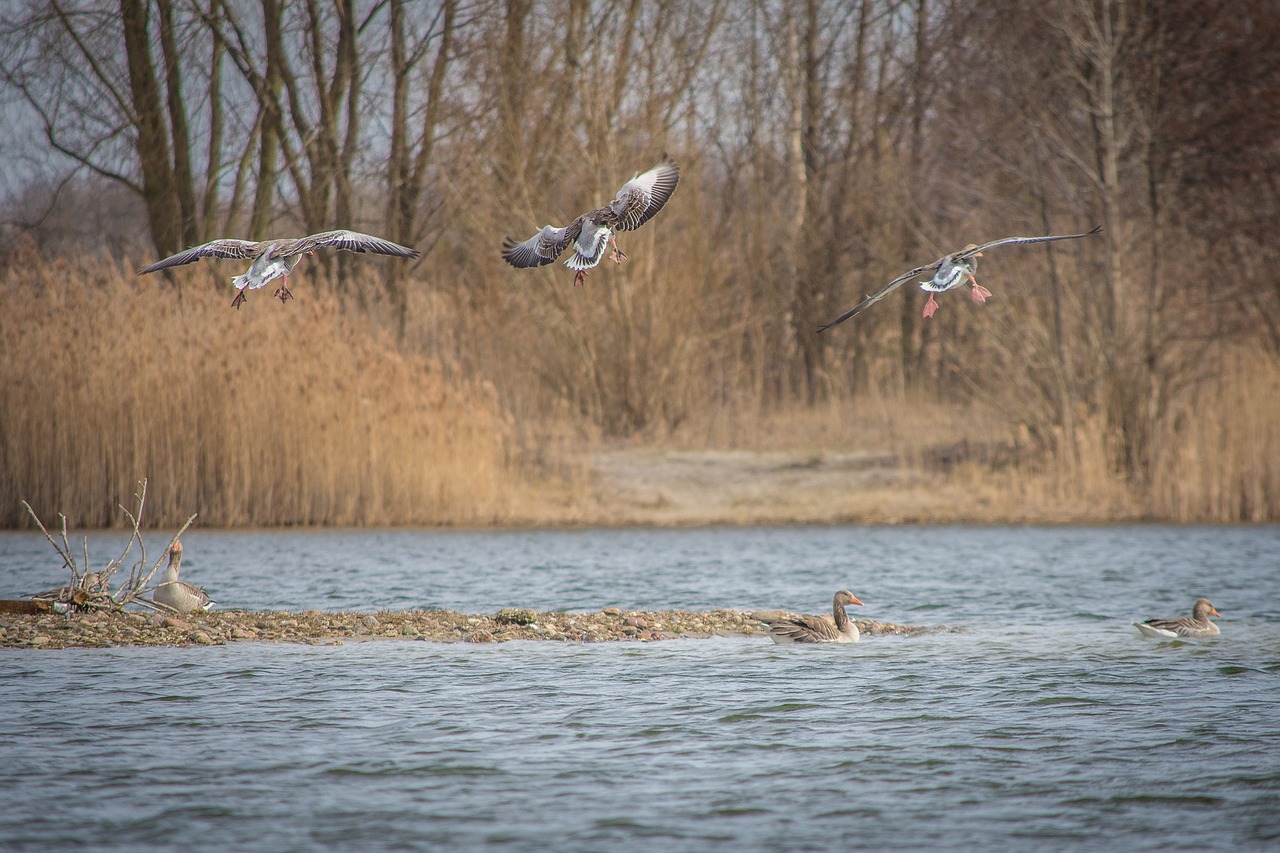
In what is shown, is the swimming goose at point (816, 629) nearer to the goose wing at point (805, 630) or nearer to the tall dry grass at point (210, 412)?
the goose wing at point (805, 630)

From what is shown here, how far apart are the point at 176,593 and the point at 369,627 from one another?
156 cm

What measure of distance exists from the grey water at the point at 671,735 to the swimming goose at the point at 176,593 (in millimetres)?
897

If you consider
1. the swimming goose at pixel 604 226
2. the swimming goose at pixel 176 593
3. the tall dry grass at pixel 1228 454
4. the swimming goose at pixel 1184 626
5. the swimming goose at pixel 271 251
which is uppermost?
the swimming goose at pixel 604 226

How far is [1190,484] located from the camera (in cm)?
1694

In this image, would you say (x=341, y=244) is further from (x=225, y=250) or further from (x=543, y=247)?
(x=543, y=247)

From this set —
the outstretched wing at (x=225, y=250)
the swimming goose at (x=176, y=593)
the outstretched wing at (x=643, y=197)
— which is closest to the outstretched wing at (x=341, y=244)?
the outstretched wing at (x=225, y=250)

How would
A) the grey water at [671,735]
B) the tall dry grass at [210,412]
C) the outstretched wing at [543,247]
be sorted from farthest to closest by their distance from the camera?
the tall dry grass at [210,412] → the outstretched wing at [543,247] → the grey water at [671,735]

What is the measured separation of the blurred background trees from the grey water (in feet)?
21.4

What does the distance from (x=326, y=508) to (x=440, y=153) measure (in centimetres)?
860

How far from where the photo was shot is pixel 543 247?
26.9ft

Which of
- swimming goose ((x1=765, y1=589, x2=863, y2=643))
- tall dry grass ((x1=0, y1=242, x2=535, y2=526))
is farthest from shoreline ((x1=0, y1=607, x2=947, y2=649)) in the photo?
tall dry grass ((x1=0, y1=242, x2=535, y2=526))

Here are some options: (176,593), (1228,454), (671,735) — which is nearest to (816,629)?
(671,735)

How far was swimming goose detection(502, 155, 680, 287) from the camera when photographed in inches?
313

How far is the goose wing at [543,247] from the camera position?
26.6 ft
